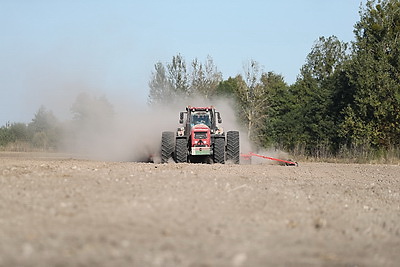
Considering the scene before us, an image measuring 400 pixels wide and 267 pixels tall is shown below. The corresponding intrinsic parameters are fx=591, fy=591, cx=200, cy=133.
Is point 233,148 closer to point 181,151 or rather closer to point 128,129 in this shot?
point 181,151

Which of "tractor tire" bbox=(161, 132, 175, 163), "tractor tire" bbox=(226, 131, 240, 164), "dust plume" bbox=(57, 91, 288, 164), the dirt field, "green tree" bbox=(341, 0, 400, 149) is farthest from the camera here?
"green tree" bbox=(341, 0, 400, 149)

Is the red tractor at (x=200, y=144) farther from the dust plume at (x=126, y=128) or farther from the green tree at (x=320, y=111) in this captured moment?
the green tree at (x=320, y=111)

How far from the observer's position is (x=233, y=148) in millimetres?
26797

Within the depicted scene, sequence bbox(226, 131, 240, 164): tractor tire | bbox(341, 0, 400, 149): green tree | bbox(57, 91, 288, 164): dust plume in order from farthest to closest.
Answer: bbox(341, 0, 400, 149): green tree → bbox(57, 91, 288, 164): dust plume → bbox(226, 131, 240, 164): tractor tire

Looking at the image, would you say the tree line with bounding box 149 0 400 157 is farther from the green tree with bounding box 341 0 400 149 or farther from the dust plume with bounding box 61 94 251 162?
the dust plume with bounding box 61 94 251 162

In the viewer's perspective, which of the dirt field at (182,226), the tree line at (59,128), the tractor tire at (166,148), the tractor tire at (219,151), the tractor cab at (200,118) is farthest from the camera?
the tree line at (59,128)

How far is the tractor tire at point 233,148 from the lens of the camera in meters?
→ 26.8

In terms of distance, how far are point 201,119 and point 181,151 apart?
2.57 m

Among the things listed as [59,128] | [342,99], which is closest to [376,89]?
[342,99]

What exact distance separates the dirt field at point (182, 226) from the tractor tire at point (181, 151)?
1377 centimetres

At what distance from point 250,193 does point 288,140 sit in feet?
145

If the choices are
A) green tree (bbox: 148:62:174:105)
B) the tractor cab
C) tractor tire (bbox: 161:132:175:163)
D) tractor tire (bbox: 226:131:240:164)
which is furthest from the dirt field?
green tree (bbox: 148:62:174:105)

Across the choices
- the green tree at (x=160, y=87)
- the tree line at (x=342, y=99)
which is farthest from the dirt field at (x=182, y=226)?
the green tree at (x=160, y=87)

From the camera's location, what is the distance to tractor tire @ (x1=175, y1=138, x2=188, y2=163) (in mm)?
26172
